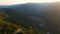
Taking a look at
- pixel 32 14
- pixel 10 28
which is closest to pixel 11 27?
pixel 10 28

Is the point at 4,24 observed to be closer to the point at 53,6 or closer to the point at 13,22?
the point at 13,22

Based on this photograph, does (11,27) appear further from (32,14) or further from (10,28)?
(32,14)

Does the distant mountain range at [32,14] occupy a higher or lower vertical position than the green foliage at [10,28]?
higher

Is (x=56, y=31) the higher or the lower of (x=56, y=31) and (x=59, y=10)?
the lower

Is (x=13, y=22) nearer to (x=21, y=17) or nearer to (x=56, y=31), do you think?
(x=21, y=17)

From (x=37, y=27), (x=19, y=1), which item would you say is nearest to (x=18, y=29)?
(x=37, y=27)

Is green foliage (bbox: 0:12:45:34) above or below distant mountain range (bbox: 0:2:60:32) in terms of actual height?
below

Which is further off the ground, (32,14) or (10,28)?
(32,14)

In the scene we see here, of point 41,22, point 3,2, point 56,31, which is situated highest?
point 3,2

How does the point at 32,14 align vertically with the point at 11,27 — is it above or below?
above
